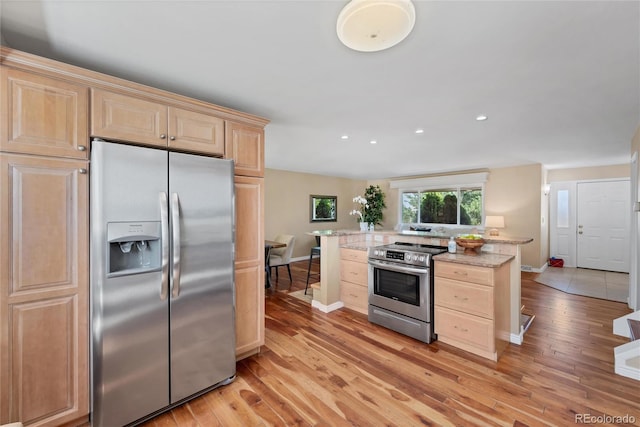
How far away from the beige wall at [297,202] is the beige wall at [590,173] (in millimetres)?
5374

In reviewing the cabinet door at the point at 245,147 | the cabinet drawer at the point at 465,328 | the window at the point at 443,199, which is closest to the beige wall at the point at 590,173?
the window at the point at 443,199

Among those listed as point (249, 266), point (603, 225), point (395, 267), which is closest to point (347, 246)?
point (395, 267)

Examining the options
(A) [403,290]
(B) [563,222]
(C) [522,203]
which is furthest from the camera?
(B) [563,222]

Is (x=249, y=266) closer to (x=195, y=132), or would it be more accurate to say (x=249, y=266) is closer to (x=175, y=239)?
(x=175, y=239)

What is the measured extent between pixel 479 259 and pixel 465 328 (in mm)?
694

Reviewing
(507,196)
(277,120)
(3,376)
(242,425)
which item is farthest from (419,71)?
(507,196)

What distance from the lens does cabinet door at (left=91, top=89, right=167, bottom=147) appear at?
65.1 inches

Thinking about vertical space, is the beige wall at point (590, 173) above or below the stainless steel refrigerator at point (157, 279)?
above

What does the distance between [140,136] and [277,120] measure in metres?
1.48

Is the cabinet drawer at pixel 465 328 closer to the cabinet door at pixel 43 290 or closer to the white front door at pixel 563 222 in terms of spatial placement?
the cabinet door at pixel 43 290

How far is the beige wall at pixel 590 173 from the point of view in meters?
5.61

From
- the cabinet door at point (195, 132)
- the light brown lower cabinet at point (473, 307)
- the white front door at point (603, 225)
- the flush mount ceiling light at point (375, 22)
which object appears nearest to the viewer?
the flush mount ceiling light at point (375, 22)

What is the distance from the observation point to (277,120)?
2957 mm

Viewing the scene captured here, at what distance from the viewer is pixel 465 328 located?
2.55 metres
